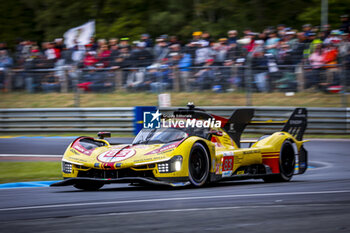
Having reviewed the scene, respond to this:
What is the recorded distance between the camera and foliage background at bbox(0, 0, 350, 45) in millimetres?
27781

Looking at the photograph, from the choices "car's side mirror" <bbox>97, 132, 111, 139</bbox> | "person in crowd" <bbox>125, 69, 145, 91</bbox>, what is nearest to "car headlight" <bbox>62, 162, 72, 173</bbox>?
"car's side mirror" <bbox>97, 132, 111, 139</bbox>

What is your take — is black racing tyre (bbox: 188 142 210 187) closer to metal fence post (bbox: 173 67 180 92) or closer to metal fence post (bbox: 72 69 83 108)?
metal fence post (bbox: 173 67 180 92)

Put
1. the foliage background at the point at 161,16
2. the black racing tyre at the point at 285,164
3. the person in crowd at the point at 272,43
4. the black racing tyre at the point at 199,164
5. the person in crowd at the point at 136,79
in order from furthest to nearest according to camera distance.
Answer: the foliage background at the point at 161,16, the person in crowd at the point at 136,79, the person in crowd at the point at 272,43, the black racing tyre at the point at 285,164, the black racing tyre at the point at 199,164

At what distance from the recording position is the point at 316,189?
27.3ft

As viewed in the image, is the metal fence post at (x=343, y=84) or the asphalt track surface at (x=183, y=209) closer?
the asphalt track surface at (x=183, y=209)

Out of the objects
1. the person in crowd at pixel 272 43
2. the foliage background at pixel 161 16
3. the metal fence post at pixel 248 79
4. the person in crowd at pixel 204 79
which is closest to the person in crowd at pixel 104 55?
the person in crowd at pixel 204 79

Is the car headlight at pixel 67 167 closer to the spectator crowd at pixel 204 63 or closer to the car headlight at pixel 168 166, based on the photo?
the car headlight at pixel 168 166

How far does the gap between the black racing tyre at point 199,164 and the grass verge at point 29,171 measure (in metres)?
3.12

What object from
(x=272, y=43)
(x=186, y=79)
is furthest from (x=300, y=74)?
(x=186, y=79)

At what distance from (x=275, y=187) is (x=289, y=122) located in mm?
2416

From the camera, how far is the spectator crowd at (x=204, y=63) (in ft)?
54.2

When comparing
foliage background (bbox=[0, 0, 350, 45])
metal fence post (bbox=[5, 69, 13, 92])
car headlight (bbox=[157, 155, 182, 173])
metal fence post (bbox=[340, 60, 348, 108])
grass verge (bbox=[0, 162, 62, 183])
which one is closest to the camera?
car headlight (bbox=[157, 155, 182, 173])

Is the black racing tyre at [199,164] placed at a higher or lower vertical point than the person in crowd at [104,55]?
lower

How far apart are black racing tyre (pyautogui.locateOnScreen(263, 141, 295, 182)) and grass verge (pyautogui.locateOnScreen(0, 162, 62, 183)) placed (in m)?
3.71
